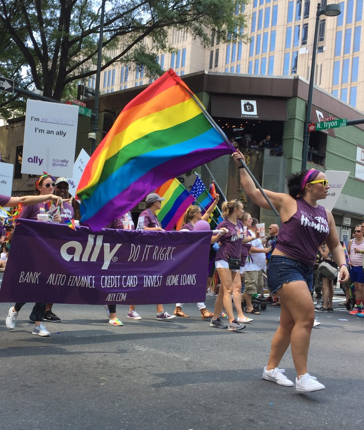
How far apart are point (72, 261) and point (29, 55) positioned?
1935cm

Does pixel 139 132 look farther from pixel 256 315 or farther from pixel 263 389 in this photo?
pixel 256 315

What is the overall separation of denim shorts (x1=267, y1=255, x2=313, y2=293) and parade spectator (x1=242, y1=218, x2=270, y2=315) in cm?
542

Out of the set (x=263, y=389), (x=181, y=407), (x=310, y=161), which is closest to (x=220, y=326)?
(x=263, y=389)

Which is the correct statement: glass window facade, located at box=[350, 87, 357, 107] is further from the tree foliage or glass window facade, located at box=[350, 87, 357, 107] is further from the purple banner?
the purple banner

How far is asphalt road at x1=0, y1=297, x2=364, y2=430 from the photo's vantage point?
3.49 metres

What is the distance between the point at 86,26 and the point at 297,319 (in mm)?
20933

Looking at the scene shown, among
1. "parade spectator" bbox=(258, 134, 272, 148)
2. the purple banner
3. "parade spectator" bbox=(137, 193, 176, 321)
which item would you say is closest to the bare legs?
the purple banner

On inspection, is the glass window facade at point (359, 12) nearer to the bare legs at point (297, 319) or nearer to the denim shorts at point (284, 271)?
the denim shorts at point (284, 271)

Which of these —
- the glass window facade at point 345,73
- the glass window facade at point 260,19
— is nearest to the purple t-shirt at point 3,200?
the glass window facade at point 345,73

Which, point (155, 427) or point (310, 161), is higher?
point (310, 161)

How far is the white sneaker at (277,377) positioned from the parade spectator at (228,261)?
2.82 metres

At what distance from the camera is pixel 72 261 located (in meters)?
5.84

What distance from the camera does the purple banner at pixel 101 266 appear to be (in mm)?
5582

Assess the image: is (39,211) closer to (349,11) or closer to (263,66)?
(349,11)
